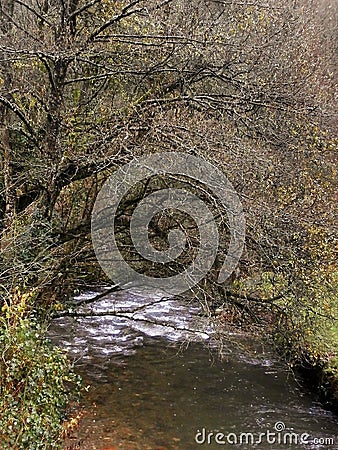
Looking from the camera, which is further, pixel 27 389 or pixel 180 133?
pixel 180 133

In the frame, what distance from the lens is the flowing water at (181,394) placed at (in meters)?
7.73

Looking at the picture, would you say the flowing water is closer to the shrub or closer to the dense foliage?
the dense foliage

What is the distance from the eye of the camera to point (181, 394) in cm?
922

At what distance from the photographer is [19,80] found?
27.4ft

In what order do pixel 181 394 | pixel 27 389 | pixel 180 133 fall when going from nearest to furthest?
pixel 27 389 → pixel 180 133 → pixel 181 394

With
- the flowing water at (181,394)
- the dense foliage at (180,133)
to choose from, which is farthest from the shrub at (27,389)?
the flowing water at (181,394)

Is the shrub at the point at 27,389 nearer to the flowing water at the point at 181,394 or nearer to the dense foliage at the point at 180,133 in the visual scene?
the dense foliage at the point at 180,133

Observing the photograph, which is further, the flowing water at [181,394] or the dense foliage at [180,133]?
the flowing water at [181,394]

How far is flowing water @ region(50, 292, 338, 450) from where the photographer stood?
7.73 metres

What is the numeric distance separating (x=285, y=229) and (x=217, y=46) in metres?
2.80

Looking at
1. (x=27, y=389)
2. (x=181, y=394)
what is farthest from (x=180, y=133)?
(x=181, y=394)

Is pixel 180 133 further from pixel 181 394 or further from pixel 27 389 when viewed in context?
pixel 181 394

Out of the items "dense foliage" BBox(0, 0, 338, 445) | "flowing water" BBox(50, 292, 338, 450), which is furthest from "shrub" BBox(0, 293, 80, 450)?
"flowing water" BBox(50, 292, 338, 450)

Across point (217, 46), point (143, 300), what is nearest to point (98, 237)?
point (217, 46)
